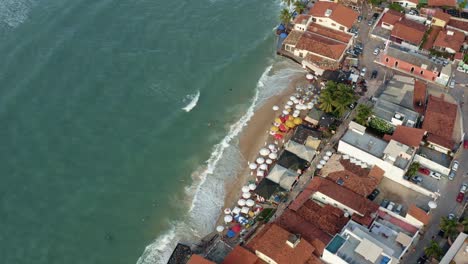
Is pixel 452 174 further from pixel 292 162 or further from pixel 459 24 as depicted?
pixel 459 24

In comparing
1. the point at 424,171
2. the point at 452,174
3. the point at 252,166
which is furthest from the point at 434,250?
the point at 252,166

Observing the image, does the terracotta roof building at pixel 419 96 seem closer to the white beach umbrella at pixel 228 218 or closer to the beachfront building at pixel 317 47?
the beachfront building at pixel 317 47

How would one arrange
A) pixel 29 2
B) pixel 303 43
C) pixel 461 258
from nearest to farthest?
pixel 461 258, pixel 303 43, pixel 29 2

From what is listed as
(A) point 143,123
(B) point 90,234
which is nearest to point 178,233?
(B) point 90,234

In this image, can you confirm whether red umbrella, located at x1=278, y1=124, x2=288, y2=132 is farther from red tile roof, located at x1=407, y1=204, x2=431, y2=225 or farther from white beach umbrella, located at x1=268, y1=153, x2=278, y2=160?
red tile roof, located at x1=407, y1=204, x2=431, y2=225

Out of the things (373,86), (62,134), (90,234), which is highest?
(373,86)

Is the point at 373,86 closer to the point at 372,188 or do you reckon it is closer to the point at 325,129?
the point at 325,129

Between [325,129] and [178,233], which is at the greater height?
[325,129]
